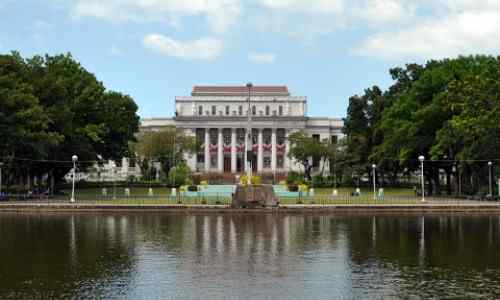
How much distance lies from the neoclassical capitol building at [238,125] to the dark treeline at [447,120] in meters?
46.3

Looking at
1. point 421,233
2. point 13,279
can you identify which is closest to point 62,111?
point 421,233

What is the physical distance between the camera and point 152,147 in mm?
100500

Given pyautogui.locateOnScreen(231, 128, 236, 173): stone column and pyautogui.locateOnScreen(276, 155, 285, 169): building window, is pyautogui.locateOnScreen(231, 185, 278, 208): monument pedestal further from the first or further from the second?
pyautogui.locateOnScreen(276, 155, 285, 169): building window

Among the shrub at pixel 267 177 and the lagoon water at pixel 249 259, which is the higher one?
the shrub at pixel 267 177

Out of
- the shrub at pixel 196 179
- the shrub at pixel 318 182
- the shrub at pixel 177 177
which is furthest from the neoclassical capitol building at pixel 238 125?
the shrub at pixel 177 177

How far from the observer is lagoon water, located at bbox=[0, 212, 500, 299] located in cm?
1833

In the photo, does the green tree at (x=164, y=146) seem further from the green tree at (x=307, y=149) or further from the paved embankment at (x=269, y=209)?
the paved embankment at (x=269, y=209)

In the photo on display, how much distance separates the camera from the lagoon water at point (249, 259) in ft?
60.1

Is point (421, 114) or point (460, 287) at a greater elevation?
point (421, 114)

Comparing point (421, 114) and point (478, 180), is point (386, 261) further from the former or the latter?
point (478, 180)

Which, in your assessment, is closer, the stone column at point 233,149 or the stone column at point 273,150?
the stone column at point 233,149

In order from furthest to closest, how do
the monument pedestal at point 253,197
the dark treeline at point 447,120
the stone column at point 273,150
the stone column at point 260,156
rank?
the stone column at point 273,150 < the stone column at point 260,156 < the dark treeline at point 447,120 < the monument pedestal at point 253,197

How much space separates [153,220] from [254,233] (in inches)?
383

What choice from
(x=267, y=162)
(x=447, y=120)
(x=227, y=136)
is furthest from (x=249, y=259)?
(x=227, y=136)
